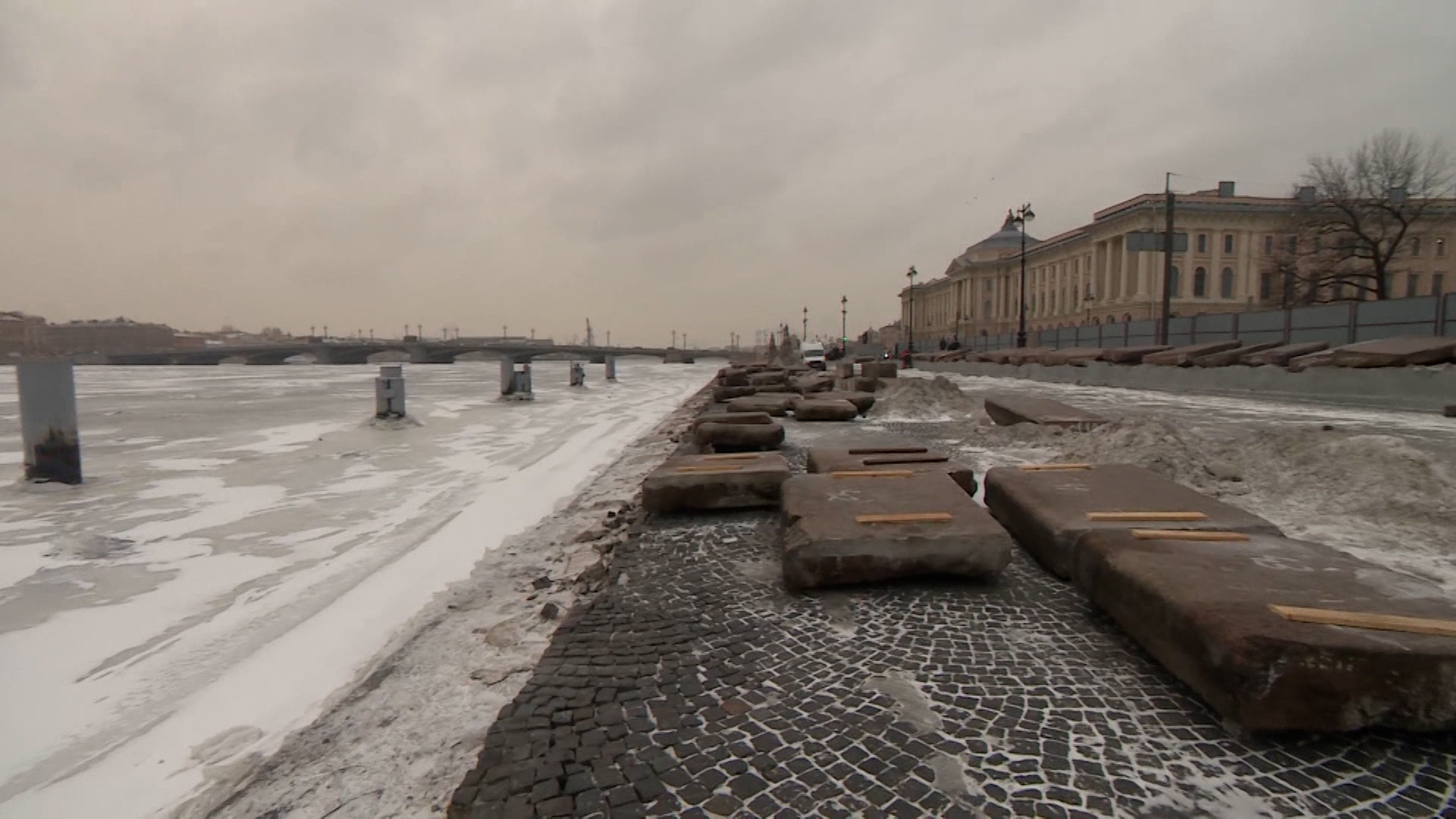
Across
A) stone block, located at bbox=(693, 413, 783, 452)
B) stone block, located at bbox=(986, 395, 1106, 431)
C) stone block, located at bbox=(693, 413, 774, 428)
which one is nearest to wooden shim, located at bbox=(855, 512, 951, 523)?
stone block, located at bbox=(693, 413, 783, 452)

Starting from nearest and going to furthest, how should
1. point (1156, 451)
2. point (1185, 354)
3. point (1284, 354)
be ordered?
point (1156, 451)
point (1284, 354)
point (1185, 354)

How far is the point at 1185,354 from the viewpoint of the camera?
64.3ft

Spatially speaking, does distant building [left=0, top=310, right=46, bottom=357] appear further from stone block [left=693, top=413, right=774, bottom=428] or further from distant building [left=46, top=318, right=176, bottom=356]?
stone block [left=693, top=413, right=774, bottom=428]

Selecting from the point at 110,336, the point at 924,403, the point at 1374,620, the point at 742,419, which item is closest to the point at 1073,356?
the point at 924,403

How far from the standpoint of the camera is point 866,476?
539 cm

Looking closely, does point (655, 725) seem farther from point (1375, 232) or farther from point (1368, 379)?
point (1375, 232)

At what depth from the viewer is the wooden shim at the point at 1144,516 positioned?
4.17 metres

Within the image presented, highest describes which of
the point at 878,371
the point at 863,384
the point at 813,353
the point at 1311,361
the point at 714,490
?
the point at 813,353

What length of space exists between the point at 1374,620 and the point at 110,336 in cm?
10577

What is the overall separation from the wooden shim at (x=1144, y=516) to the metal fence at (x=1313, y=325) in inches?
764

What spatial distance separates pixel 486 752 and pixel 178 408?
21.1 meters

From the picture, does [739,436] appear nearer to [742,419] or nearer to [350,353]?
[742,419]

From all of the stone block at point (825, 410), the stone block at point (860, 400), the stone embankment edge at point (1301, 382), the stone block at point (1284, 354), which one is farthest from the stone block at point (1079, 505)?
the stone block at point (1284, 354)

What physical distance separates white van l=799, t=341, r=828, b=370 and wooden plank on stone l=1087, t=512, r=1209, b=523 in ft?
136
